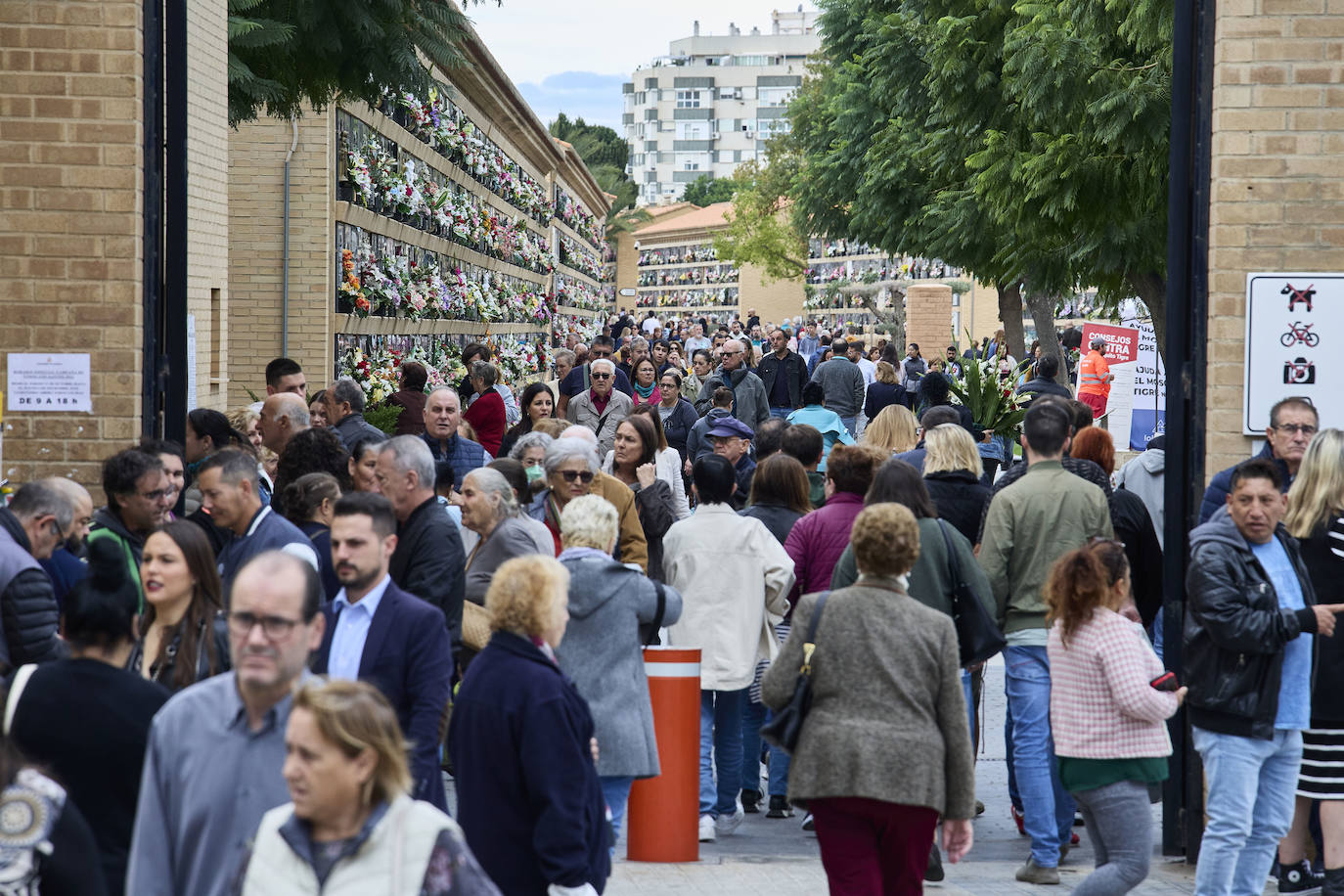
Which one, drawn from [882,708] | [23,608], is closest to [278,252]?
→ [23,608]

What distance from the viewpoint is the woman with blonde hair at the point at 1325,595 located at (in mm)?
6652

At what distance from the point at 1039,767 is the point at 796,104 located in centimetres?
4708

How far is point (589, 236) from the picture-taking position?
73062 mm

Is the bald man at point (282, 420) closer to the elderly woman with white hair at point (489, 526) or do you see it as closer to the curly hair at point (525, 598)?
the elderly woman with white hair at point (489, 526)

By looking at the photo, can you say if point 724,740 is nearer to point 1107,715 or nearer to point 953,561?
point 953,561

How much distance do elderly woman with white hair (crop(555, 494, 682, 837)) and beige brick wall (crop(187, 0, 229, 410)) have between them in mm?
7056

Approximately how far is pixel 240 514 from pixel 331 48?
7673mm

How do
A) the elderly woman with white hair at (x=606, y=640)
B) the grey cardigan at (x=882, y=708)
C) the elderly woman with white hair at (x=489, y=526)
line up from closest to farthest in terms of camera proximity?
the grey cardigan at (x=882, y=708) < the elderly woman with white hair at (x=606, y=640) < the elderly woman with white hair at (x=489, y=526)

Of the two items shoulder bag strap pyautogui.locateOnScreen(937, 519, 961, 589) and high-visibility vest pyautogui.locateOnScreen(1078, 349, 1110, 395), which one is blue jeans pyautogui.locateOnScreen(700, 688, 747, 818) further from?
high-visibility vest pyautogui.locateOnScreen(1078, 349, 1110, 395)

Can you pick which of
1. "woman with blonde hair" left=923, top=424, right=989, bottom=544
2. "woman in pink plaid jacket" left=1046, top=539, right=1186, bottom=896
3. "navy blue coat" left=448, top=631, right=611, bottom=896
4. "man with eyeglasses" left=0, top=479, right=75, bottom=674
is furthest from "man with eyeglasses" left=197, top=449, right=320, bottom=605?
"woman with blonde hair" left=923, top=424, right=989, bottom=544

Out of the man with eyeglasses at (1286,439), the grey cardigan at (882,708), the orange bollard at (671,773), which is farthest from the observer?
the orange bollard at (671,773)

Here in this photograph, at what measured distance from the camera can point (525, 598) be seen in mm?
5039

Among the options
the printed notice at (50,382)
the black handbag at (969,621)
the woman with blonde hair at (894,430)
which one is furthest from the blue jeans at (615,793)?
the woman with blonde hair at (894,430)

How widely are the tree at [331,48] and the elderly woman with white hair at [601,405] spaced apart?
2952 mm
